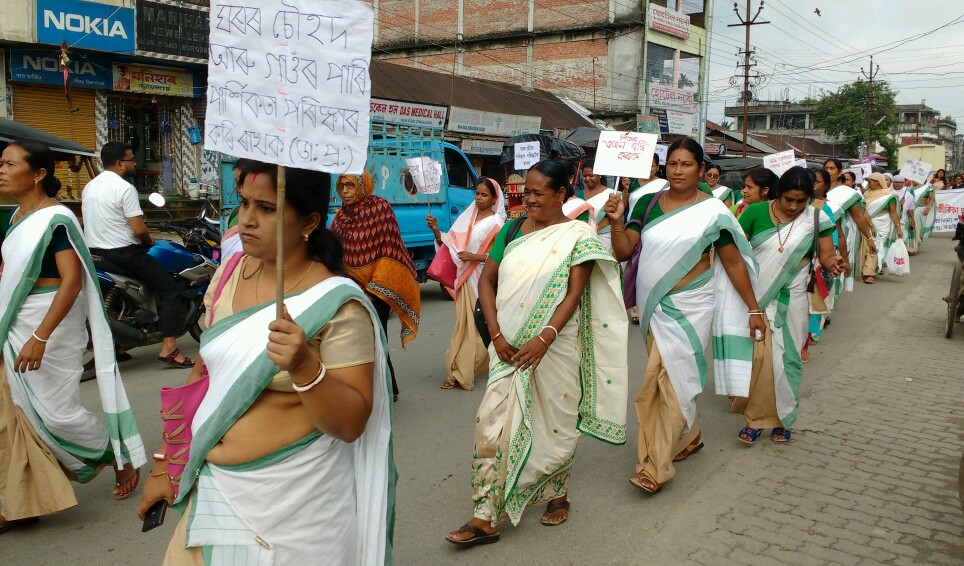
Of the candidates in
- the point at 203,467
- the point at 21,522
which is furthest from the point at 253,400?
the point at 21,522

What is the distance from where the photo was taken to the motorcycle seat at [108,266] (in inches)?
256

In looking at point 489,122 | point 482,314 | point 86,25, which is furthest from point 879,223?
point 86,25

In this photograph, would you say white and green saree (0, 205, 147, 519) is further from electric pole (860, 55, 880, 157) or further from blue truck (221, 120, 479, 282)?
electric pole (860, 55, 880, 157)

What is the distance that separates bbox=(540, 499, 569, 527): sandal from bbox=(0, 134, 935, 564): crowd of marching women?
0.01 metres

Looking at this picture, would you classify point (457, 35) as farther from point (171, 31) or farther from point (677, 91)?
point (171, 31)

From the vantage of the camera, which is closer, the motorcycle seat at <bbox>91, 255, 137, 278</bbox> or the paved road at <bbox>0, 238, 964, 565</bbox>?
the paved road at <bbox>0, 238, 964, 565</bbox>

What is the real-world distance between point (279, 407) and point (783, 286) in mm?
4127

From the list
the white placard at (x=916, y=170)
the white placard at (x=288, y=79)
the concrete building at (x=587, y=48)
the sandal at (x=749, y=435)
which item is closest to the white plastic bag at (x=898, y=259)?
the white placard at (x=916, y=170)

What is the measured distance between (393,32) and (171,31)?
879 inches

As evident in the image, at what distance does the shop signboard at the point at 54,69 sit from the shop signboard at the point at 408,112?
17.5 ft

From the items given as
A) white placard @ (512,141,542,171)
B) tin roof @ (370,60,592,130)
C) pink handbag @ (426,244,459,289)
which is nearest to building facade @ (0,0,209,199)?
tin roof @ (370,60,592,130)

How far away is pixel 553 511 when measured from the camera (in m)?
3.85

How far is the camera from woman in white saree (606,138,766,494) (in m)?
4.23

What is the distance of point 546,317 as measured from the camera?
355 centimetres
